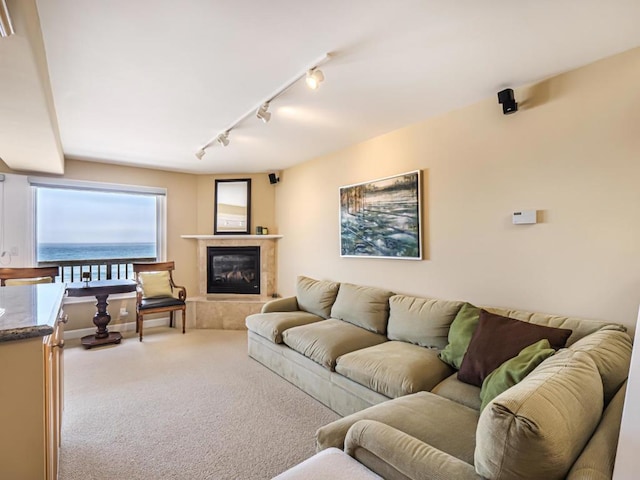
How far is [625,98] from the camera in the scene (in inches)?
78.7

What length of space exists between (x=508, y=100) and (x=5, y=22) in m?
2.85

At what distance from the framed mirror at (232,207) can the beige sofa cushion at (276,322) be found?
2.03 meters

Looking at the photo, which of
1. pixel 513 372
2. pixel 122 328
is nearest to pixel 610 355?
pixel 513 372

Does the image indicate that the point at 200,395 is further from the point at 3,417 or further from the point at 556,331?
the point at 556,331

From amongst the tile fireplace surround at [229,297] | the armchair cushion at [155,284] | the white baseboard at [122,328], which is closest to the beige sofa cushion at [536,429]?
the tile fireplace surround at [229,297]

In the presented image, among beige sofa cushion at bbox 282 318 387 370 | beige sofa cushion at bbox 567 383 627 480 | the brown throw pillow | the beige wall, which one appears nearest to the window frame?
beige sofa cushion at bbox 282 318 387 370

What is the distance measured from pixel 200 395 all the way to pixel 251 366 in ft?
2.33

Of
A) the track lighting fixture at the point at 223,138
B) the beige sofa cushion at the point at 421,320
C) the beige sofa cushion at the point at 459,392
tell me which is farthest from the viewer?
the track lighting fixture at the point at 223,138

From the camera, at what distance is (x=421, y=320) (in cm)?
270

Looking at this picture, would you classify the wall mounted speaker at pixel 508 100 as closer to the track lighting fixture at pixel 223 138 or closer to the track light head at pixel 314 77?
the track light head at pixel 314 77

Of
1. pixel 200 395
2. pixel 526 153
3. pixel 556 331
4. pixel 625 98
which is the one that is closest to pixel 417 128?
pixel 526 153

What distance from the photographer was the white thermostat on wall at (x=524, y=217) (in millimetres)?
2383

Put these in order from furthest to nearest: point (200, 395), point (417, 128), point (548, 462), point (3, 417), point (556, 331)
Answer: point (417, 128)
point (200, 395)
point (556, 331)
point (3, 417)
point (548, 462)

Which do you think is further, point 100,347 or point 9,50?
point 100,347
